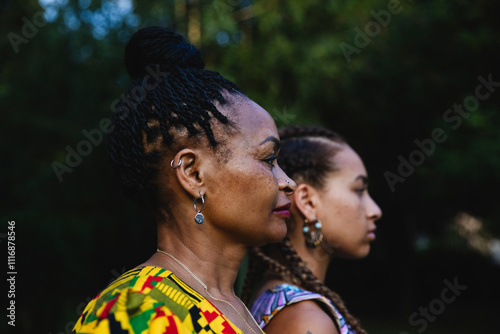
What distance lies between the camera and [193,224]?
1815 millimetres

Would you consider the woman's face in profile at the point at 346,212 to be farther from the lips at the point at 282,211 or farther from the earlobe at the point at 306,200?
the lips at the point at 282,211

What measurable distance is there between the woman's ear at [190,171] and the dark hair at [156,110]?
4 centimetres

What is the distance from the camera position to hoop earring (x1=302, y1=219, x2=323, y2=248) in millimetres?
2732

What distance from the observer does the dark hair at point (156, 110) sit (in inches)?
70.3

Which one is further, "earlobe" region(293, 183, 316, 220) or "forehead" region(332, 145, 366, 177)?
"forehead" region(332, 145, 366, 177)

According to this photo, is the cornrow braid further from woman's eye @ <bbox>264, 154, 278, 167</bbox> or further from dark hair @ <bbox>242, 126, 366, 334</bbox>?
woman's eye @ <bbox>264, 154, 278, 167</bbox>

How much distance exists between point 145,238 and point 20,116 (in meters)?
3.45

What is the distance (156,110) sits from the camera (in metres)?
1.80
